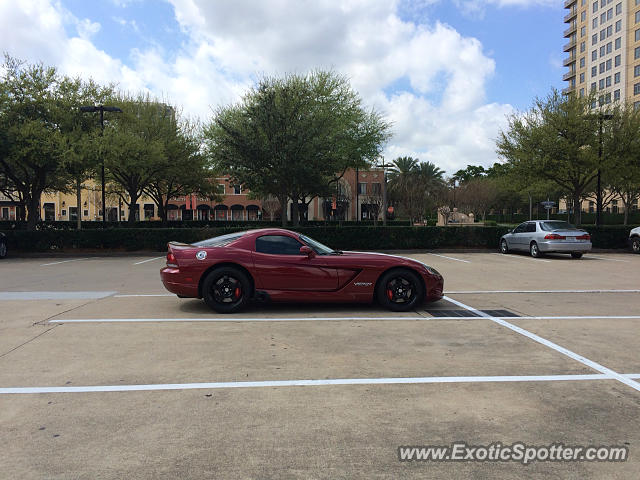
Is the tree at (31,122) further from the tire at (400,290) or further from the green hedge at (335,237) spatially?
the tire at (400,290)

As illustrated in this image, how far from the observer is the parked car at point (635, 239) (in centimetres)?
2095

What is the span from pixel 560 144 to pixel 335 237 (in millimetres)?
13586

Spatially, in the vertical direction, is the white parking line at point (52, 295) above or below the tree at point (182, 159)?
below

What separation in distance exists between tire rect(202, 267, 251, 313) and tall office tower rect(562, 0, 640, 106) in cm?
7079

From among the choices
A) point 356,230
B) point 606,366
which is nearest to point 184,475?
point 606,366

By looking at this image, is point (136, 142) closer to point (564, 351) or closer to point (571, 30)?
point (564, 351)

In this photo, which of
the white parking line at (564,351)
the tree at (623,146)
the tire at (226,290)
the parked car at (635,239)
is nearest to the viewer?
the white parking line at (564,351)

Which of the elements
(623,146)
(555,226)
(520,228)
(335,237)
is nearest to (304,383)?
(555,226)

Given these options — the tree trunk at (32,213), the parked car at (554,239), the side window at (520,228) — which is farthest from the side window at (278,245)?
the tree trunk at (32,213)

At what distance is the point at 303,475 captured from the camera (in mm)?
2711

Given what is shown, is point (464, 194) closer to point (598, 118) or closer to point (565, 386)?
point (598, 118)

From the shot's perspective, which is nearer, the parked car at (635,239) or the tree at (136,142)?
the parked car at (635,239)

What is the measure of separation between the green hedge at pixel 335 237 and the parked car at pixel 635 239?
126 cm

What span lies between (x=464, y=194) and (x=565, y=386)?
66.7 meters
